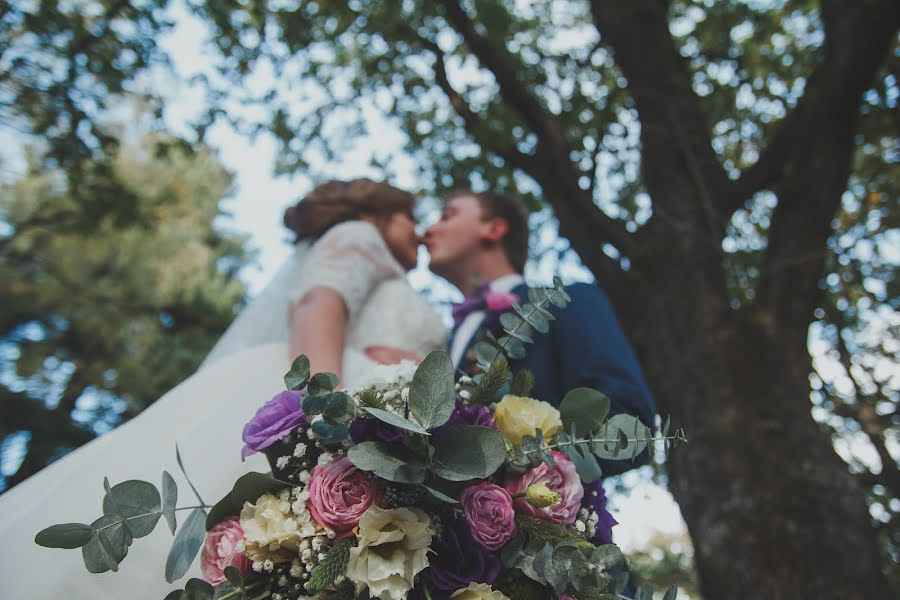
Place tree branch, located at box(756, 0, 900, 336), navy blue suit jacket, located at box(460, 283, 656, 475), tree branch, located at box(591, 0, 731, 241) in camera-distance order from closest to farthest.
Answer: navy blue suit jacket, located at box(460, 283, 656, 475)
tree branch, located at box(756, 0, 900, 336)
tree branch, located at box(591, 0, 731, 241)

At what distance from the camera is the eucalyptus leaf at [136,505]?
1.23 metres

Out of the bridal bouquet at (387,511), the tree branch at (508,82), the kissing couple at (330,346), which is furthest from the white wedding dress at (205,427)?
the tree branch at (508,82)

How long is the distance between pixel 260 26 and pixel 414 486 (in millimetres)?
5737

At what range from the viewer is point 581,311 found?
93.0 inches

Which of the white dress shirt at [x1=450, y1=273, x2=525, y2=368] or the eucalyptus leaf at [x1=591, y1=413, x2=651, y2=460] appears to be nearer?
the eucalyptus leaf at [x1=591, y1=413, x2=651, y2=460]

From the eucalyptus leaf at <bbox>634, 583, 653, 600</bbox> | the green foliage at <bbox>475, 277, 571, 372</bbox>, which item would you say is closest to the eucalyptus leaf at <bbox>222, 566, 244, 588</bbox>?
the green foliage at <bbox>475, 277, 571, 372</bbox>

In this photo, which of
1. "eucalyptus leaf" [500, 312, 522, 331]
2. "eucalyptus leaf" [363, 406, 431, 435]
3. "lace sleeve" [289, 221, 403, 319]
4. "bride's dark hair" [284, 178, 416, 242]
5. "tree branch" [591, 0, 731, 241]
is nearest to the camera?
"eucalyptus leaf" [363, 406, 431, 435]

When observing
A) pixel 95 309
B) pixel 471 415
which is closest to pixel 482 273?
pixel 471 415

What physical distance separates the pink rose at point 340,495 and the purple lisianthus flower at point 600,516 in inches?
19.2

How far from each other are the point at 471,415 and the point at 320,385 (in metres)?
0.30

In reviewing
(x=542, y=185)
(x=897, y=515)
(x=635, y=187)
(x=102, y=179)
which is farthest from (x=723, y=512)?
(x=102, y=179)

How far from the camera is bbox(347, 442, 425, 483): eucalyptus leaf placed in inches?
45.7

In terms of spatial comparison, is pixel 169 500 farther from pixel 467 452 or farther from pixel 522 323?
pixel 522 323

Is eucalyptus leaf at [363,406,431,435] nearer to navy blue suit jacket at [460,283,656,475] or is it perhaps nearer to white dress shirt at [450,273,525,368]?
navy blue suit jacket at [460,283,656,475]
